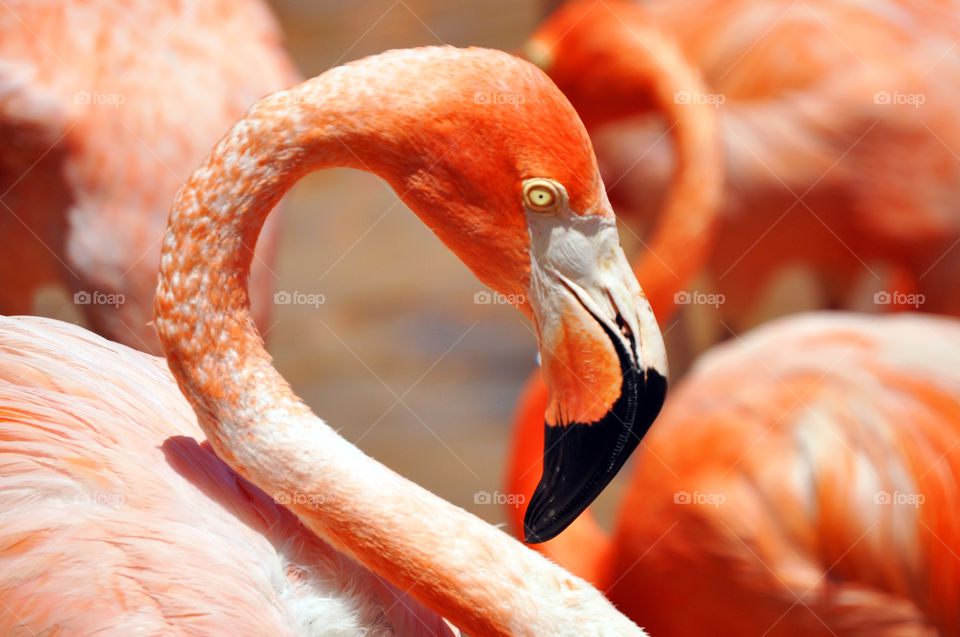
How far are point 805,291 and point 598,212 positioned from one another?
4.54 meters

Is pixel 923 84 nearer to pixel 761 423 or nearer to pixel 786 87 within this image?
pixel 786 87

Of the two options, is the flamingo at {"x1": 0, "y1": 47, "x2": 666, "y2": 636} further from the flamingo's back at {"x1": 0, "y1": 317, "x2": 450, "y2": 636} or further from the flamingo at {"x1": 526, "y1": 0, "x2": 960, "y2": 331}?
the flamingo at {"x1": 526, "y1": 0, "x2": 960, "y2": 331}

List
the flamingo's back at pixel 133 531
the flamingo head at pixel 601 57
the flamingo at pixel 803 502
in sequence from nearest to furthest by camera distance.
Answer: the flamingo's back at pixel 133 531, the flamingo at pixel 803 502, the flamingo head at pixel 601 57

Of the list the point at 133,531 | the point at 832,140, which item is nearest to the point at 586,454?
the point at 133,531

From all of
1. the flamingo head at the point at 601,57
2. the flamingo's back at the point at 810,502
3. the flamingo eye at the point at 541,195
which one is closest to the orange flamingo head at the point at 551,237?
the flamingo eye at the point at 541,195

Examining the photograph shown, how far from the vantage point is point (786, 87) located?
3.71 meters

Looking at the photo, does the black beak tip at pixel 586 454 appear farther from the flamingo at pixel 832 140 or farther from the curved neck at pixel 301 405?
the flamingo at pixel 832 140

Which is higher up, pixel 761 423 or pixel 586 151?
pixel 586 151

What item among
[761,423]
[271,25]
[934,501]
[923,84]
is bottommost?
[934,501]

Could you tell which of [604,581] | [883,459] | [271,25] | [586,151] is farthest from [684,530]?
[271,25]

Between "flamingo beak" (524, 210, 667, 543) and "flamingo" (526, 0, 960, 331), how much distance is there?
2.20m

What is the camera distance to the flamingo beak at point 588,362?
130 centimetres

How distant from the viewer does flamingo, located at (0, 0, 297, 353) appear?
250cm

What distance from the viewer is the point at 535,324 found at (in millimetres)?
1401
